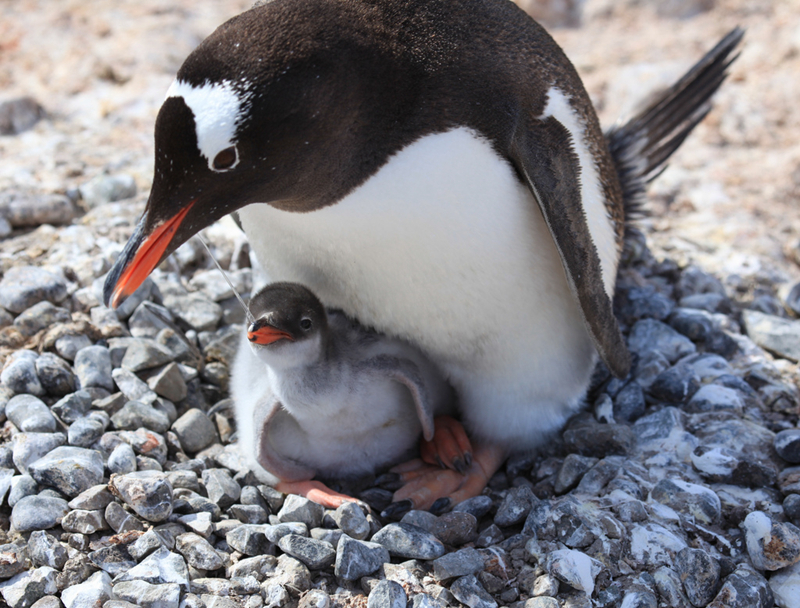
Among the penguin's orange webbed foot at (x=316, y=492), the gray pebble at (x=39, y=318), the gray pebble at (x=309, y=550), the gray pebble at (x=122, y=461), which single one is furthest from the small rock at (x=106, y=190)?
the gray pebble at (x=309, y=550)

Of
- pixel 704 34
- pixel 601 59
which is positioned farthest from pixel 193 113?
pixel 704 34

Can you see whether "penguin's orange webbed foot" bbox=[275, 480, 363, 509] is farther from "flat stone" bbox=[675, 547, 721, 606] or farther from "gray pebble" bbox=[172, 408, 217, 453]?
"flat stone" bbox=[675, 547, 721, 606]

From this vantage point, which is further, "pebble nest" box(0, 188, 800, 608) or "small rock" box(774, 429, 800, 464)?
"small rock" box(774, 429, 800, 464)

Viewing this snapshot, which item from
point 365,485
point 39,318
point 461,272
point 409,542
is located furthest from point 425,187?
point 39,318

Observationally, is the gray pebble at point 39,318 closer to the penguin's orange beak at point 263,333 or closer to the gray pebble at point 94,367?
the gray pebble at point 94,367

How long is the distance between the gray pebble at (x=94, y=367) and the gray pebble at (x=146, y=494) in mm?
406

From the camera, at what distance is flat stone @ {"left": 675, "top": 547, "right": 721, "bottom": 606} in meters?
1.59

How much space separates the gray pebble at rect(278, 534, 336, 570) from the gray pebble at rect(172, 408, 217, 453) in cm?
50

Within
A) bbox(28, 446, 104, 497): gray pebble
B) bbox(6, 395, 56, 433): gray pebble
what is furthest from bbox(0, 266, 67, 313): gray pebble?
bbox(28, 446, 104, 497): gray pebble

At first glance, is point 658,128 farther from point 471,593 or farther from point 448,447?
point 471,593

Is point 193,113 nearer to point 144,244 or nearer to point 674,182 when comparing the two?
point 144,244

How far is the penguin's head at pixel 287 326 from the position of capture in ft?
5.86

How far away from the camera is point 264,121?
4.58 ft

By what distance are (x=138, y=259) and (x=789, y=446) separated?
5.07 feet
